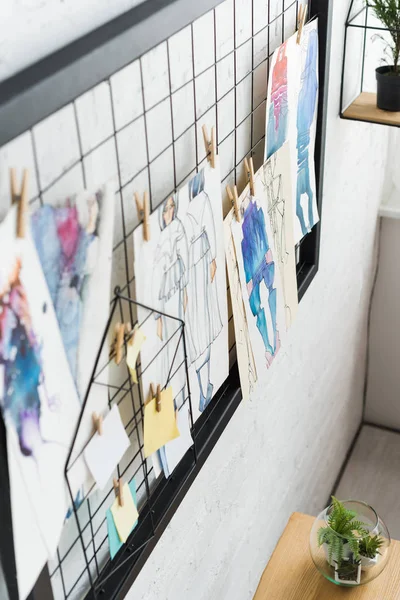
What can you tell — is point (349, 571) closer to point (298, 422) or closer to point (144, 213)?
point (298, 422)

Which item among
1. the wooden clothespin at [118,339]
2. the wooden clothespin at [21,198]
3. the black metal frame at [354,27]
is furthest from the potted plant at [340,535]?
the wooden clothespin at [21,198]

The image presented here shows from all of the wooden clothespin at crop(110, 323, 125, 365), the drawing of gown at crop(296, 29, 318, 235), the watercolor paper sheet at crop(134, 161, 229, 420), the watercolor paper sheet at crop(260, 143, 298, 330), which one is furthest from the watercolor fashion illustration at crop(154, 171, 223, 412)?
the drawing of gown at crop(296, 29, 318, 235)

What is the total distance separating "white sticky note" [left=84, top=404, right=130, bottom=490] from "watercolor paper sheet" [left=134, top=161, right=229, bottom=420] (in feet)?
0.27

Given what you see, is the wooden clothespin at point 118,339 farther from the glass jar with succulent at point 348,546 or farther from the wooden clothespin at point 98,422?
the glass jar with succulent at point 348,546

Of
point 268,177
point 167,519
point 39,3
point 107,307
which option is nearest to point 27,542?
point 107,307

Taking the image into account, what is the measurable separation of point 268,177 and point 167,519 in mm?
522

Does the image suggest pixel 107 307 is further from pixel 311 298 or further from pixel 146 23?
pixel 311 298

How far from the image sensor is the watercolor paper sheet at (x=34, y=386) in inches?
25.8

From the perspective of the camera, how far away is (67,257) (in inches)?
28.7

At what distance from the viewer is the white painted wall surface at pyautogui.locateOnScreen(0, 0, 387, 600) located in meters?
1.30

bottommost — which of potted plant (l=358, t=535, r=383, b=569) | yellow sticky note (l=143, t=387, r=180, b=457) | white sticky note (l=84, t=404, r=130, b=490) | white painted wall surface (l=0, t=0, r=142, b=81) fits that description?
potted plant (l=358, t=535, r=383, b=569)

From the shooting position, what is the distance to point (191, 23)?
905 mm

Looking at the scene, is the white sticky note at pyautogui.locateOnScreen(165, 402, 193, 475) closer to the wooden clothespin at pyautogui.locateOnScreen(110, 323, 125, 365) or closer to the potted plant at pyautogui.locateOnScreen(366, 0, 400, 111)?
the wooden clothespin at pyautogui.locateOnScreen(110, 323, 125, 365)

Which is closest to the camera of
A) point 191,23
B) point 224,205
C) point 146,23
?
point 146,23
